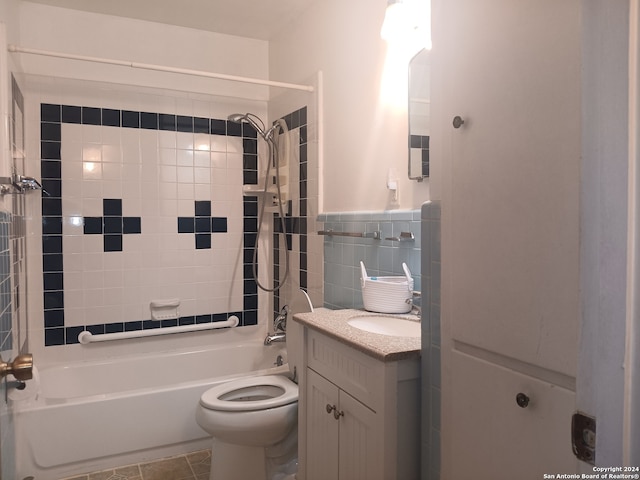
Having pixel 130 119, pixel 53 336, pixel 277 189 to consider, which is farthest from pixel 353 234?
pixel 53 336

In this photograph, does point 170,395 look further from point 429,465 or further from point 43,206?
point 429,465

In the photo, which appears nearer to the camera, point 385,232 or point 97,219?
point 385,232

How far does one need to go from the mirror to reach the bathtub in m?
1.27

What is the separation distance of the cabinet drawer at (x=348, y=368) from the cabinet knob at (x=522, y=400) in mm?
431

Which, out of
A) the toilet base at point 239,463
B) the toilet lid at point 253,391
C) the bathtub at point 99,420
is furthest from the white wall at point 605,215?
the bathtub at point 99,420

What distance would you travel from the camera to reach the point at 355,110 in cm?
218

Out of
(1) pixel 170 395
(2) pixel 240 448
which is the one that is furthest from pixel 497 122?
(1) pixel 170 395

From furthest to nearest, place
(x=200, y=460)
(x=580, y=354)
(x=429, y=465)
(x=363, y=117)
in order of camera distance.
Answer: (x=200, y=460), (x=363, y=117), (x=429, y=465), (x=580, y=354)

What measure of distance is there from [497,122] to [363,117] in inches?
50.8

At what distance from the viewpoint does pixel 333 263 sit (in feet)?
7.71

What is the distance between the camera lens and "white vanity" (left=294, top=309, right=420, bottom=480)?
122cm

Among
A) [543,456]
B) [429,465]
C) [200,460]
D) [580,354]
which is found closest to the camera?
[580,354]

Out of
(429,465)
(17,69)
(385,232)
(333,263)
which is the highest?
(17,69)

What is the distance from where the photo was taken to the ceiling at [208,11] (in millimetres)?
2592
